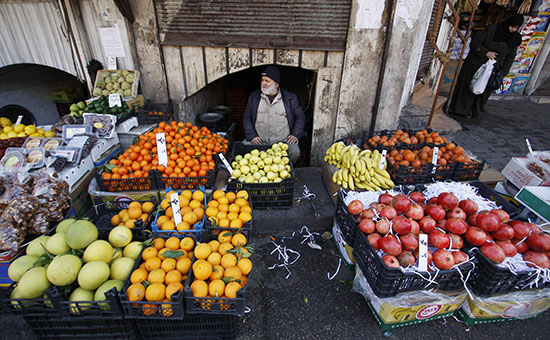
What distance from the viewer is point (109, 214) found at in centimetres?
320

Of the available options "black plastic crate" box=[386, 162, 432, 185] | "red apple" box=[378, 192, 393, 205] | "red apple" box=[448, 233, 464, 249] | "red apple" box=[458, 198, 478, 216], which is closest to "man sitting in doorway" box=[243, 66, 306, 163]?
"black plastic crate" box=[386, 162, 432, 185]

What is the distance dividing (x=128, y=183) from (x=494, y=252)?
13.2 feet

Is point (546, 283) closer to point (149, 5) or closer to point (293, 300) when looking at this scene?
point (293, 300)

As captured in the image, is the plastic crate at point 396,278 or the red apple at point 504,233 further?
the red apple at point 504,233

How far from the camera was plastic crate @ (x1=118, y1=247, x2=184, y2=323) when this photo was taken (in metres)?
2.00

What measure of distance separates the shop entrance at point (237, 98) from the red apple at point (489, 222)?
354cm

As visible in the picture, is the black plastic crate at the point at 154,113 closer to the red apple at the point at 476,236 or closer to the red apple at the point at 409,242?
the red apple at the point at 409,242

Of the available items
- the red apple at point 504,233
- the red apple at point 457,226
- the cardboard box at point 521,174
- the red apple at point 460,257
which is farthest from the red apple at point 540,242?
the cardboard box at point 521,174

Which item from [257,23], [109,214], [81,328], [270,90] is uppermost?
[257,23]

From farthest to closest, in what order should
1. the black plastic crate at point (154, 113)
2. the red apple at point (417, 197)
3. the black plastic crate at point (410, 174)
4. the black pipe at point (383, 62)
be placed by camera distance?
the black plastic crate at point (154, 113) < the black pipe at point (383, 62) < the black plastic crate at point (410, 174) < the red apple at point (417, 197)

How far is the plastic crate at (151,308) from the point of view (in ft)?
6.57

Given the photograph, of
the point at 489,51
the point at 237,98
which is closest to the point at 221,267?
the point at 237,98

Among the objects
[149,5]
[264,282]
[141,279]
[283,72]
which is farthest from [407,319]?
[283,72]

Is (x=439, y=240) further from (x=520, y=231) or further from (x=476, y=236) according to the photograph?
(x=520, y=231)
